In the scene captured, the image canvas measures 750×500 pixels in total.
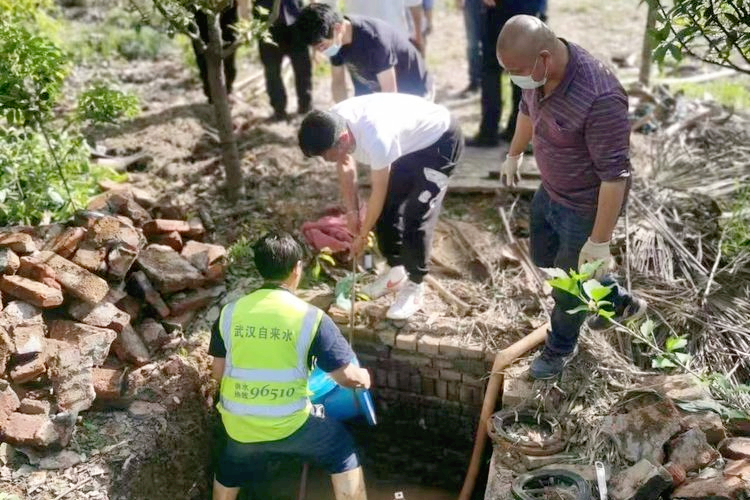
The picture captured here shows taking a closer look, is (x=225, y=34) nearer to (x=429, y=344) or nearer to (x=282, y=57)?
(x=282, y=57)

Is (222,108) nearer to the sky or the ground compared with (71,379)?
nearer to the sky

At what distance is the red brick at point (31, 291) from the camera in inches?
154

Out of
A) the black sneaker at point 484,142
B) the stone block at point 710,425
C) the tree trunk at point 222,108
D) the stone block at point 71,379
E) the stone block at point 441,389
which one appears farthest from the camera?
the black sneaker at point 484,142

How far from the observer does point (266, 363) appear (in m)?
3.30

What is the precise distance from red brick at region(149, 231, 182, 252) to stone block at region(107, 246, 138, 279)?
366 mm

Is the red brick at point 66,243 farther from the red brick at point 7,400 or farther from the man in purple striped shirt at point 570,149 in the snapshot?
the man in purple striped shirt at point 570,149

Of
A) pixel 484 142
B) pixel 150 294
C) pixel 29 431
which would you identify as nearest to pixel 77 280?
pixel 150 294

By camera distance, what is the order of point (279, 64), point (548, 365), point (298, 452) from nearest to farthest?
point (298, 452), point (548, 365), point (279, 64)

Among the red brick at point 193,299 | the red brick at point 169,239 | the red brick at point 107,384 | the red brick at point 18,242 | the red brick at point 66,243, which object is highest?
the red brick at point 18,242

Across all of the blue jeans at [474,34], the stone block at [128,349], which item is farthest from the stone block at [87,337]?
the blue jeans at [474,34]

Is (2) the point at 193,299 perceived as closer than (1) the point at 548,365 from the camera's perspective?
No

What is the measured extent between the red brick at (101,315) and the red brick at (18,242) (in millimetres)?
400

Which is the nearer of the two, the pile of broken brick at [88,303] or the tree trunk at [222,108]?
the pile of broken brick at [88,303]

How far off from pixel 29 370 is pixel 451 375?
7.61 ft
